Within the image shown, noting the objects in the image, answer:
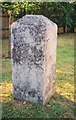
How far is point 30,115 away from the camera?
4.29 m

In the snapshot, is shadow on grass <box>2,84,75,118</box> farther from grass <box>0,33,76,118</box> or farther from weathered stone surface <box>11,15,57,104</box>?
weathered stone surface <box>11,15,57,104</box>

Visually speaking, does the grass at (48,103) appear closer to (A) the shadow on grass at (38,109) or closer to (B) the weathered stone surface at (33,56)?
(A) the shadow on grass at (38,109)

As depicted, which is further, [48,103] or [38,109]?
[48,103]

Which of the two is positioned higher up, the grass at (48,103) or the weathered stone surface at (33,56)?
the weathered stone surface at (33,56)

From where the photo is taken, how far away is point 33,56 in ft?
14.6

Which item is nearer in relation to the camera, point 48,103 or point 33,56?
point 33,56

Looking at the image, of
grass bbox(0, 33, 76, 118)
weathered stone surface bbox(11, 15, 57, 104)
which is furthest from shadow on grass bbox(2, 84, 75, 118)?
weathered stone surface bbox(11, 15, 57, 104)

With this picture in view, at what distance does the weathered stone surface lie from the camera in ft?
14.2

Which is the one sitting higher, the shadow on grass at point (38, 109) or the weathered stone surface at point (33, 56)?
the weathered stone surface at point (33, 56)

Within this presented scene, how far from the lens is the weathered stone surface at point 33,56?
14.2 feet

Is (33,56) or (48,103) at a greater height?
(33,56)

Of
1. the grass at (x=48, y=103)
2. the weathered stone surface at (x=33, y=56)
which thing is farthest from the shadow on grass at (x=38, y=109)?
the weathered stone surface at (x=33, y=56)

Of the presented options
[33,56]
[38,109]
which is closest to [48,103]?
[38,109]

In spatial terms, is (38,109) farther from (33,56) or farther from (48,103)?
(33,56)
